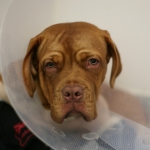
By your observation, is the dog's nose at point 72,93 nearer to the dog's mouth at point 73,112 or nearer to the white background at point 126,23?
the dog's mouth at point 73,112

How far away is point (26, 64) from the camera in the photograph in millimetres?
1250

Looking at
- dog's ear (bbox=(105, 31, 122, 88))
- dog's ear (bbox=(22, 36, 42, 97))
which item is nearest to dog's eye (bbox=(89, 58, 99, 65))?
dog's ear (bbox=(105, 31, 122, 88))

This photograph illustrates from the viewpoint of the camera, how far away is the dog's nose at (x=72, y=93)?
1.14 m

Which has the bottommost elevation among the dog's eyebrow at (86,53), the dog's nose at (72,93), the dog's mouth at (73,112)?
the dog's mouth at (73,112)

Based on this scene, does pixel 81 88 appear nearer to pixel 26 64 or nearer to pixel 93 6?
pixel 26 64

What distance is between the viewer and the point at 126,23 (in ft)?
5.33

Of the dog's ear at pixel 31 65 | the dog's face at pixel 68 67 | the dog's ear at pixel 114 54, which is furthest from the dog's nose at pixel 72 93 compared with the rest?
the dog's ear at pixel 114 54

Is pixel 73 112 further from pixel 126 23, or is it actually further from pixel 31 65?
pixel 126 23

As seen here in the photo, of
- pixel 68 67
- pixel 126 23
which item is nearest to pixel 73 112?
pixel 68 67

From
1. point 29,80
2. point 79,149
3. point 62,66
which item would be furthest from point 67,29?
point 79,149

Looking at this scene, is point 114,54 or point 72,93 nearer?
point 72,93

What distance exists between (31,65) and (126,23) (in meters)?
0.68

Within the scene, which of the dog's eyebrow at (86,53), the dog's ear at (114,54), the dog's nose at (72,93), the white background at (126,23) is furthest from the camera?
the white background at (126,23)

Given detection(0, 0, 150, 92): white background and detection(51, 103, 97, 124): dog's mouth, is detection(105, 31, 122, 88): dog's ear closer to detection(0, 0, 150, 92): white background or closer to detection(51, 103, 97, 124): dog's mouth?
detection(0, 0, 150, 92): white background
